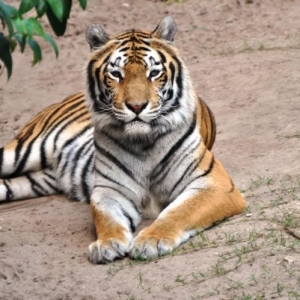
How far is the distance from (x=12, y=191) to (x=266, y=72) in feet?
9.90

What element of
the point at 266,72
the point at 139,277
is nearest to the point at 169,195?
the point at 139,277

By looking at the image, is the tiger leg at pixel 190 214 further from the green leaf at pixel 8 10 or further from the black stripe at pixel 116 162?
the green leaf at pixel 8 10

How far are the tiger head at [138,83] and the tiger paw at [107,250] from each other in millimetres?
674

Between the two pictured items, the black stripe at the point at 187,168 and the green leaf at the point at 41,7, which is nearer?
the green leaf at the point at 41,7

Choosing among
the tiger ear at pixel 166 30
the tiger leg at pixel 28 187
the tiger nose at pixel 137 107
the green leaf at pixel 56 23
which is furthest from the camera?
the tiger leg at pixel 28 187

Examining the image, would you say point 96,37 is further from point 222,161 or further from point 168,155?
point 222,161

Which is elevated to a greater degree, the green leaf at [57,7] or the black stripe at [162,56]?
the green leaf at [57,7]

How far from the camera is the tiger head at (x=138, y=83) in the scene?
5129 mm

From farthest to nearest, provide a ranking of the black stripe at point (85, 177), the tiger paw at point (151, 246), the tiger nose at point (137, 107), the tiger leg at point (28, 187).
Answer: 1. the tiger leg at point (28, 187)
2. the black stripe at point (85, 177)
3. the tiger nose at point (137, 107)
4. the tiger paw at point (151, 246)

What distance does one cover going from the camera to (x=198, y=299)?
4.11m

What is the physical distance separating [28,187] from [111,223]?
5.57 ft

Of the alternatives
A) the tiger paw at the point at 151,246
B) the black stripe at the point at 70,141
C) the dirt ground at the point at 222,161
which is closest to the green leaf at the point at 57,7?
the dirt ground at the point at 222,161

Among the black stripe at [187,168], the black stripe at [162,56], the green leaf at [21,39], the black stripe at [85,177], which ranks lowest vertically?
the black stripe at [85,177]

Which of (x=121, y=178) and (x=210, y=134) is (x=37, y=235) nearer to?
(x=121, y=178)
